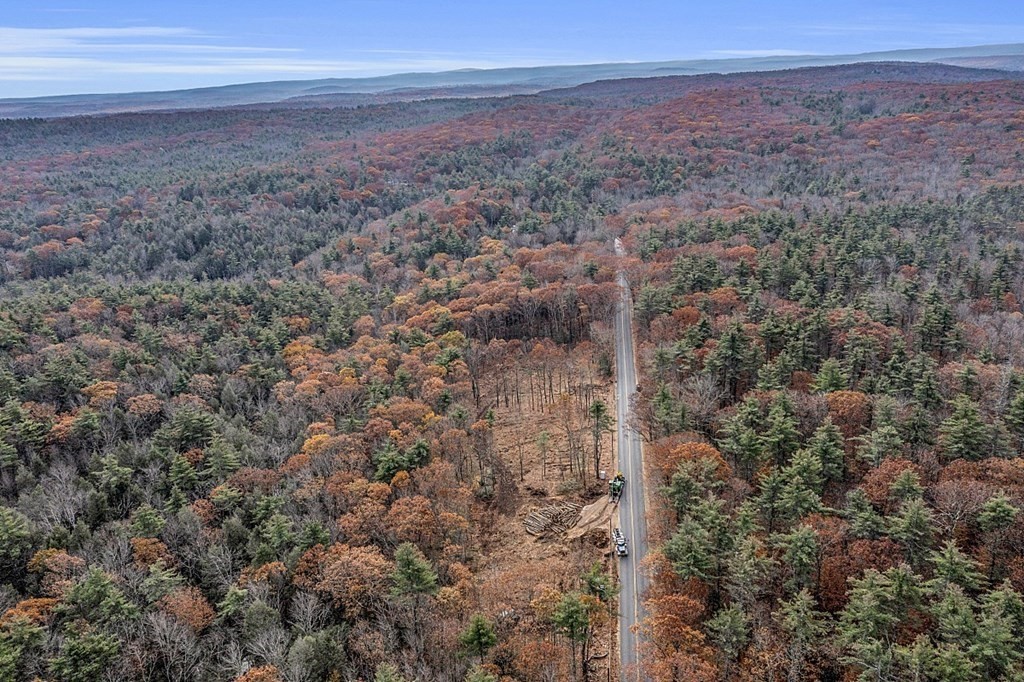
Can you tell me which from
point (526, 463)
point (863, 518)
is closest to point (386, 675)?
point (863, 518)

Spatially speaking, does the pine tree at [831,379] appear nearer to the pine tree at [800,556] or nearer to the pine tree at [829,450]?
the pine tree at [829,450]

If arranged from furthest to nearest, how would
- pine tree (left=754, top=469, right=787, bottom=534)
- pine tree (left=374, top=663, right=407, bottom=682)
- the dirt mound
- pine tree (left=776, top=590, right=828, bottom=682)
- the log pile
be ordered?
the log pile → the dirt mound → pine tree (left=754, top=469, right=787, bottom=534) → pine tree (left=776, top=590, right=828, bottom=682) → pine tree (left=374, top=663, right=407, bottom=682)

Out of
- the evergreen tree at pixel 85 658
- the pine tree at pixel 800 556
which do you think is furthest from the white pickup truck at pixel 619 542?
the evergreen tree at pixel 85 658

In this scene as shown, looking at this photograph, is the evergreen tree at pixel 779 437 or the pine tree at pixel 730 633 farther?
the evergreen tree at pixel 779 437

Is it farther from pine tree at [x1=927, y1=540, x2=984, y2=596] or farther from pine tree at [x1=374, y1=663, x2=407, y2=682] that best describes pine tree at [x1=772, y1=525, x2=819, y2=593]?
pine tree at [x1=374, y1=663, x2=407, y2=682]

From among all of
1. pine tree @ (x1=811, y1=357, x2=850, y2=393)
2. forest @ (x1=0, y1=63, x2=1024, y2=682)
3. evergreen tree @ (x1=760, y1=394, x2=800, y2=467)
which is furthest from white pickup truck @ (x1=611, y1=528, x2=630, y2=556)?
pine tree @ (x1=811, y1=357, x2=850, y2=393)

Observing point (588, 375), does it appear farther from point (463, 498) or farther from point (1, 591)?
point (1, 591)
